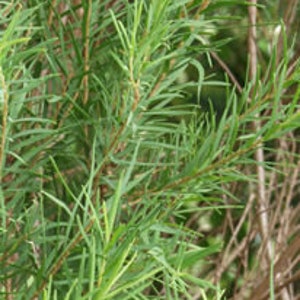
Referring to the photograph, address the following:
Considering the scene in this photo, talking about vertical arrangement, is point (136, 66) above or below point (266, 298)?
above

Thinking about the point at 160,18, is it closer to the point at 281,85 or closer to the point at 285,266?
the point at 281,85

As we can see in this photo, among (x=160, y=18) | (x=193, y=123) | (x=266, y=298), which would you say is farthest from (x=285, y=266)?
(x=160, y=18)

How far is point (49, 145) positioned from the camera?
2.02 ft

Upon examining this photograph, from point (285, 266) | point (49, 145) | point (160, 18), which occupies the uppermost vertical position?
point (160, 18)

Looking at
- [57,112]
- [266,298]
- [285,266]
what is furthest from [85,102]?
[285,266]

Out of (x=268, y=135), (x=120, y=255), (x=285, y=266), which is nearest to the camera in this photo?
(x=120, y=255)

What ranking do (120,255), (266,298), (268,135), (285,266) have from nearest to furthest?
(120,255) < (268,135) < (266,298) < (285,266)

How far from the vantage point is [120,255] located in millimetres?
410

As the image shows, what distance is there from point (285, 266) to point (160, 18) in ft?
2.71

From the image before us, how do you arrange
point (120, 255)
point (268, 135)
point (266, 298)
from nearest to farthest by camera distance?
point (120, 255)
point (268, 135)
point (266, 298)

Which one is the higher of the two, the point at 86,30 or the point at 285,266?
the point at 86,30

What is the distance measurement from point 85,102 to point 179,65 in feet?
0.28

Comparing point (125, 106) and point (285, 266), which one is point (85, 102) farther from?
point (285, 266)

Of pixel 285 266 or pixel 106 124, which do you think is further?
pixel 285 266
